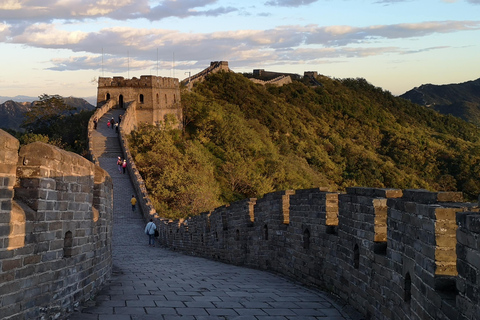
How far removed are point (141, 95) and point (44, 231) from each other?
43349 millimetres

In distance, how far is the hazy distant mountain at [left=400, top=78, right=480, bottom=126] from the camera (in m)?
141

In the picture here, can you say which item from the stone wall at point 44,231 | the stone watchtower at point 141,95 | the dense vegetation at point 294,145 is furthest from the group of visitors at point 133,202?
the stone wall at point 44,231

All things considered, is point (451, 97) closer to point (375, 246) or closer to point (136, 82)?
point (136, 82)

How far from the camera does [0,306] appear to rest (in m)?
5.66

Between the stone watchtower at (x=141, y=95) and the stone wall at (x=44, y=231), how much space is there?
40830 mm

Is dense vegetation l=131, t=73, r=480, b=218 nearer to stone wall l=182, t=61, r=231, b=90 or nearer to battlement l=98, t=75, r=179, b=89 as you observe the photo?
stone wall l=182, t=61, r=231, b=90

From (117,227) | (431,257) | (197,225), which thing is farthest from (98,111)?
(431,257)

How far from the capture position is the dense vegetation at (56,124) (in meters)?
41.3

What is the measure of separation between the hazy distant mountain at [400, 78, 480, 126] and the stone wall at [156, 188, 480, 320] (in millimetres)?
132366

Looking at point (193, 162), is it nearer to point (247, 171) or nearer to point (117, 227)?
point (247, 171)

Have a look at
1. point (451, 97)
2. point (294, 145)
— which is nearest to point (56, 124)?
point (294, 145)

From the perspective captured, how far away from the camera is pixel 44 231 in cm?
668

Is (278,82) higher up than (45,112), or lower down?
higher up

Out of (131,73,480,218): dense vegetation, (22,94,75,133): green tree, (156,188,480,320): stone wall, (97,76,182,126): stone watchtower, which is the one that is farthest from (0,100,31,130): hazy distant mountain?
(156,188,480,320): stone wall
